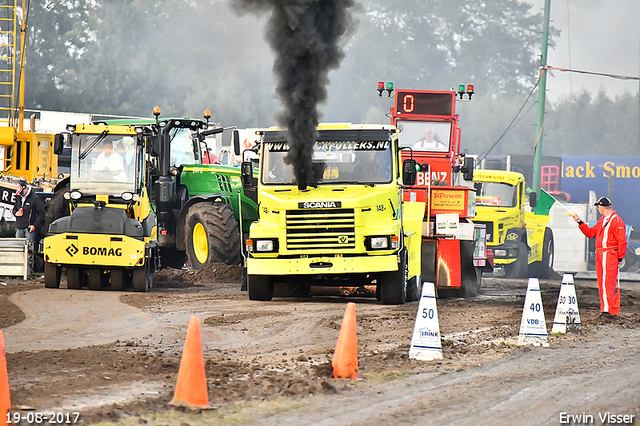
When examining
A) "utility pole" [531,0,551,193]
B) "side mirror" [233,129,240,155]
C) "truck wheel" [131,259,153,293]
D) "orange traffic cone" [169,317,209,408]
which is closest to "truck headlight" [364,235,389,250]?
"side mirror" [233,129,240,155]

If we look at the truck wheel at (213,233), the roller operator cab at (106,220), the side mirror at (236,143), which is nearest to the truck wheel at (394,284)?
the side mirror at (236,143)

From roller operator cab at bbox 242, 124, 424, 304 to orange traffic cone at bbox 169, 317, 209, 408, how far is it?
679cm

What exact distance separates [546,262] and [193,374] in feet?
72.5

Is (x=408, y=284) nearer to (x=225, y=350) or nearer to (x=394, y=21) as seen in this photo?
(x=225, y=350)

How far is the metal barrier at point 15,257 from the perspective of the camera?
1891 cm

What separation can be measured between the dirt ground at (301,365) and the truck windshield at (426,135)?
7.89 m

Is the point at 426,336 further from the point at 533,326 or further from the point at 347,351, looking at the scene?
the point at 533,326

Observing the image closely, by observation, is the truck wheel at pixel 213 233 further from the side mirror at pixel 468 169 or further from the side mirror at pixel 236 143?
the side mirror at pixel 468 169

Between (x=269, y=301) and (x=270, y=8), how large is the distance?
4.59 meters

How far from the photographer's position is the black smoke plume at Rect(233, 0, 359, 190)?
1450 cm

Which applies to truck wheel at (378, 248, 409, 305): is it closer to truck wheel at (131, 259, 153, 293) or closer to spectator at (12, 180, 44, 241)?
truck wheel at (131, 259, 153, 293)

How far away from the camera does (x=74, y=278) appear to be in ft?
54.5

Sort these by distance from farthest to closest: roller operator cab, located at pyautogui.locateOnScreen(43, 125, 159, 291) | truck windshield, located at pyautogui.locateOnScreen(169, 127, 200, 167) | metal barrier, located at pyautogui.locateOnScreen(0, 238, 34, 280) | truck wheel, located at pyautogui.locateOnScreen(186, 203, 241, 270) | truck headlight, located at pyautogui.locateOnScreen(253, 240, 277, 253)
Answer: truck windshield, located at pyautogui.locateOnScreen(169, 127, 200, 167), metal barrier, located at pyautogui.locateOnScreen(0, 238, 34, 280), truck wheel, located at pyautogui.locateOnScreen(186, 203, 241, 270), roller operator cab, located at pyautogui.locateOnScreen(43, 125, 159, 291), truck headlight, located at pyautogui.locateOnScreen(253, 240, 277, 253)

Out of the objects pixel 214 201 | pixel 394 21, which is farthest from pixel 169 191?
pixel 394 21
